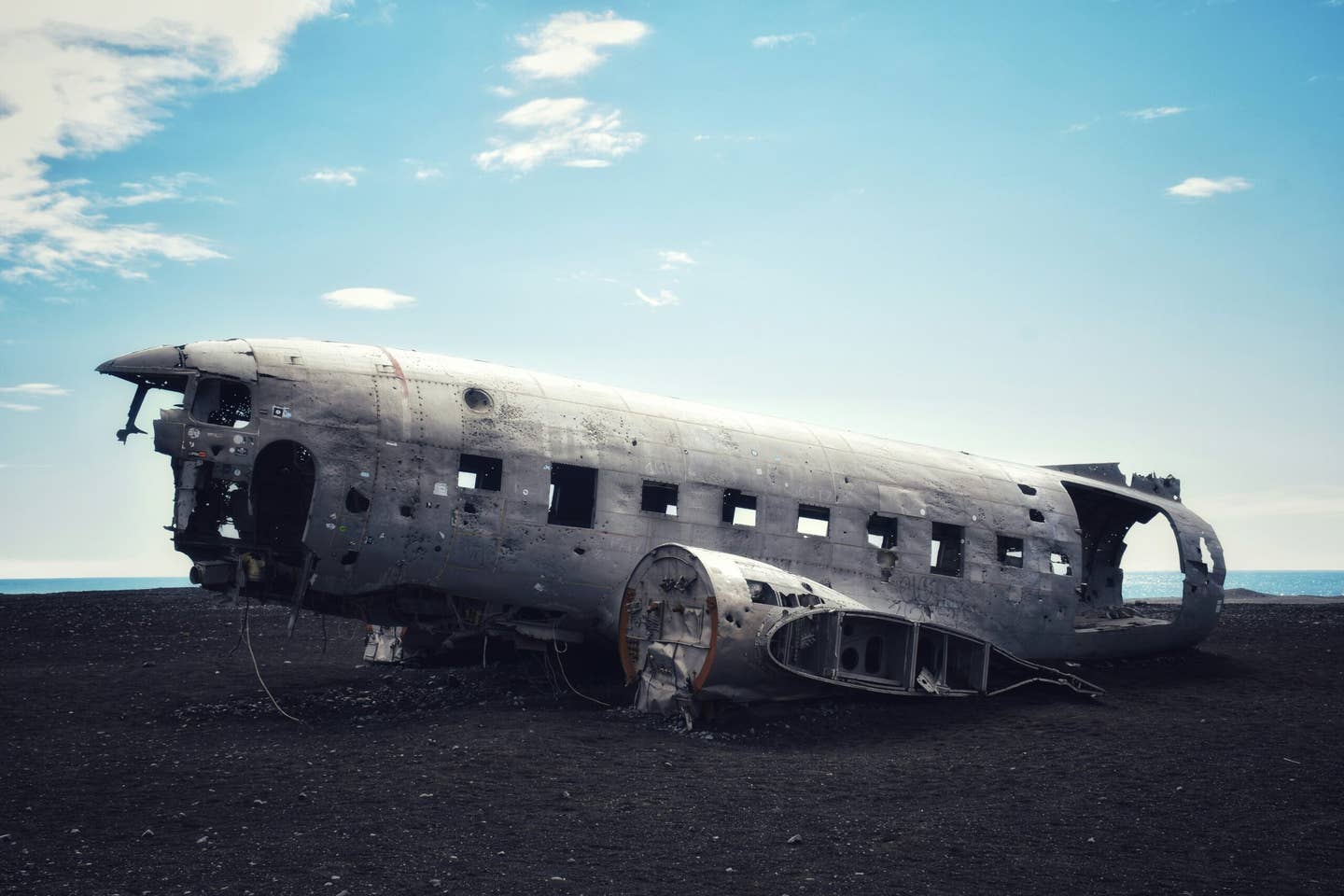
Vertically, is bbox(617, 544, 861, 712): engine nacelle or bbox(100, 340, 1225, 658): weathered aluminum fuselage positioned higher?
bbox(100, 340, 1225, 658): weathered aluminum fuselage

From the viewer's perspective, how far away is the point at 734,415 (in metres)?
18.3

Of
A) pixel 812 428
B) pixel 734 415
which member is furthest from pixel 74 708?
pixel 812 428

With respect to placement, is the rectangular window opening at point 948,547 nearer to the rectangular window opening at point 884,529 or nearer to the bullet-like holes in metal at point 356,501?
the rectangular window opening at point 884,529

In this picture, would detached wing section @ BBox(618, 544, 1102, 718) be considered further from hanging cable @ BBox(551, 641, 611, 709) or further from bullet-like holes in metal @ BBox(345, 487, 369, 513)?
bullet-like holes in metal @ BBox(345, 487, 369, 513)

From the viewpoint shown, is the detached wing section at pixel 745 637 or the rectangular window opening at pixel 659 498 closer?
the detached wing section at pixel 745 637

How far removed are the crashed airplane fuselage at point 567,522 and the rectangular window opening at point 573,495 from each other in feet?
0.15

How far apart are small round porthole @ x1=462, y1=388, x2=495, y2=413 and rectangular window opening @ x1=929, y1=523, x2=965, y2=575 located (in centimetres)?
839

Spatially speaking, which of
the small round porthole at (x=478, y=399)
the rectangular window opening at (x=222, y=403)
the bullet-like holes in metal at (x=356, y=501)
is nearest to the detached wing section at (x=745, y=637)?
the small round porthole at (x=478, y=399)

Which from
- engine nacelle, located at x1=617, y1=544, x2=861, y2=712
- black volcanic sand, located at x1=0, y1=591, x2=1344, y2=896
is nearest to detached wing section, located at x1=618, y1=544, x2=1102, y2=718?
engine nacelle, located at x1=617, y1=544, x2=861, y2=712

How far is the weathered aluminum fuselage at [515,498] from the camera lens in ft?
45.7

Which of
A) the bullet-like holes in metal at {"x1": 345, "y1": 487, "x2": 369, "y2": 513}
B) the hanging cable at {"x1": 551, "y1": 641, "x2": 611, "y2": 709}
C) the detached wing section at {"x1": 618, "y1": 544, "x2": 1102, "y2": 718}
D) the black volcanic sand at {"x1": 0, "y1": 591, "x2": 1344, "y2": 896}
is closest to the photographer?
the black volcanic sand at {"x1": 0, "y1": 591, "x2": 1344, "y2": 896}

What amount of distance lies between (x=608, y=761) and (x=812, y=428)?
8.39 m

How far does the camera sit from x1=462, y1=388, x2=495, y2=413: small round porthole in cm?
1522

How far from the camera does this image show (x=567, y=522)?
624 inches
